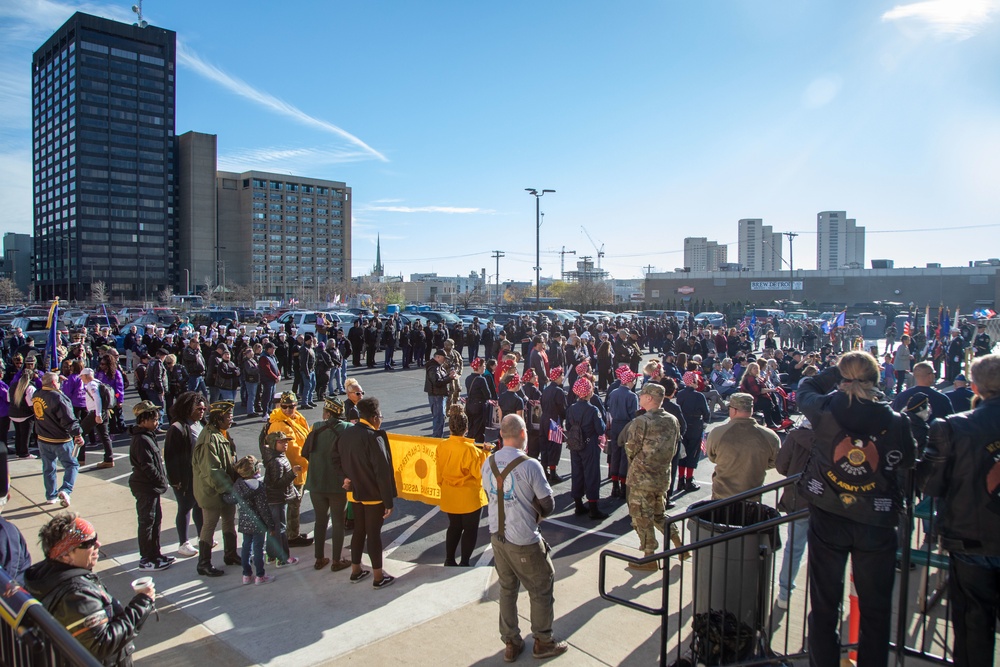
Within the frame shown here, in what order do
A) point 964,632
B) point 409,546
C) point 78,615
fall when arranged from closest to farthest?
point 78,615, point 964,632, point 409,546

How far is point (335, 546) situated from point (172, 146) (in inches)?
6066

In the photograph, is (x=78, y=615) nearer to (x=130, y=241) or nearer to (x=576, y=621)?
(x=576, y=621)

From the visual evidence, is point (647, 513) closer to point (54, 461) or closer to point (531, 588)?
point (531, 588)

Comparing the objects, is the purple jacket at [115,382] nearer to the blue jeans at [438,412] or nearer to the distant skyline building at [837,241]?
the blue jeans at [438,412]

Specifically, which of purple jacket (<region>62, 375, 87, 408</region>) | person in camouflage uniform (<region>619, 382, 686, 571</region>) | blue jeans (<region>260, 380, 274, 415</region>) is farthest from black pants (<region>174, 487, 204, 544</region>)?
blue jeans (<region>260, 380, 274, 415</region>)

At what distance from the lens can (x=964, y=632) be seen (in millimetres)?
3617

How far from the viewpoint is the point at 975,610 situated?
3580mm

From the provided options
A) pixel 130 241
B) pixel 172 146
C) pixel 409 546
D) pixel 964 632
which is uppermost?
pixel 172 146

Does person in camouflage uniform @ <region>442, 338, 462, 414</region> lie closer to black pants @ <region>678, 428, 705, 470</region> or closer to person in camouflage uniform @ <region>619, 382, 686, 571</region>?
black pants @ <region>678, 428, 705, 470</region>

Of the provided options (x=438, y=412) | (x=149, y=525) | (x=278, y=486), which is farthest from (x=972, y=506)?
(x=438, y=412)

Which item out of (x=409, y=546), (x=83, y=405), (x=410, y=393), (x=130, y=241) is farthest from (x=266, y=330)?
(x=130, y=241)

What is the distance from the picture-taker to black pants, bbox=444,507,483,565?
632cm

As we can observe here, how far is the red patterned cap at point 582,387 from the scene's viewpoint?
8195mm

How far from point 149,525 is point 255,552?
49.0 inches
